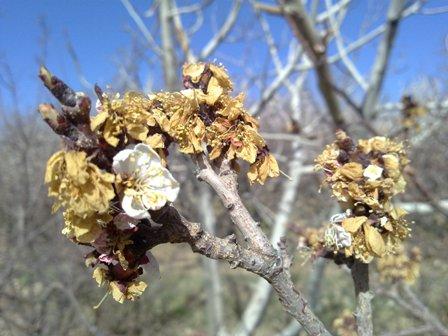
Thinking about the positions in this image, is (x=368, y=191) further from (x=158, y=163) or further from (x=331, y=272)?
(x=331, y=272)

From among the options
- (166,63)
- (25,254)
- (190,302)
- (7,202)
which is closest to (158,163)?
(166,63)

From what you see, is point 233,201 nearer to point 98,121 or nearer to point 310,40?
point 98,121

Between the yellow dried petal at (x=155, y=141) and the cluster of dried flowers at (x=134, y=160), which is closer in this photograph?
the cluster of dried flowers at (x=134, y=160)

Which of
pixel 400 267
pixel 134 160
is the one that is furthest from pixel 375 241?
pixel 400 267

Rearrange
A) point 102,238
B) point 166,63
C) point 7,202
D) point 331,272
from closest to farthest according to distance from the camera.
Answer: point 102,238, point 166,63, point 7,202, point 331,272

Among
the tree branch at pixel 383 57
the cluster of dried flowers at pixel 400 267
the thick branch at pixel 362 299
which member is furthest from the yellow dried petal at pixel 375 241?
the tree branch at pixel 383 57

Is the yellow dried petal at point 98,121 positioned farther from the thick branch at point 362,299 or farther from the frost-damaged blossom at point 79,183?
the thick branch at point 362,299

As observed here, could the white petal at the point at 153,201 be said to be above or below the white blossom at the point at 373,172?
above

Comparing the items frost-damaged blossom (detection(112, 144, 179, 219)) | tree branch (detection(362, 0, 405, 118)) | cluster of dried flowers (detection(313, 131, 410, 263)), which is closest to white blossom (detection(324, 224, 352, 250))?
cluster of dried flowers (detection(313, 131, 410, 263))
